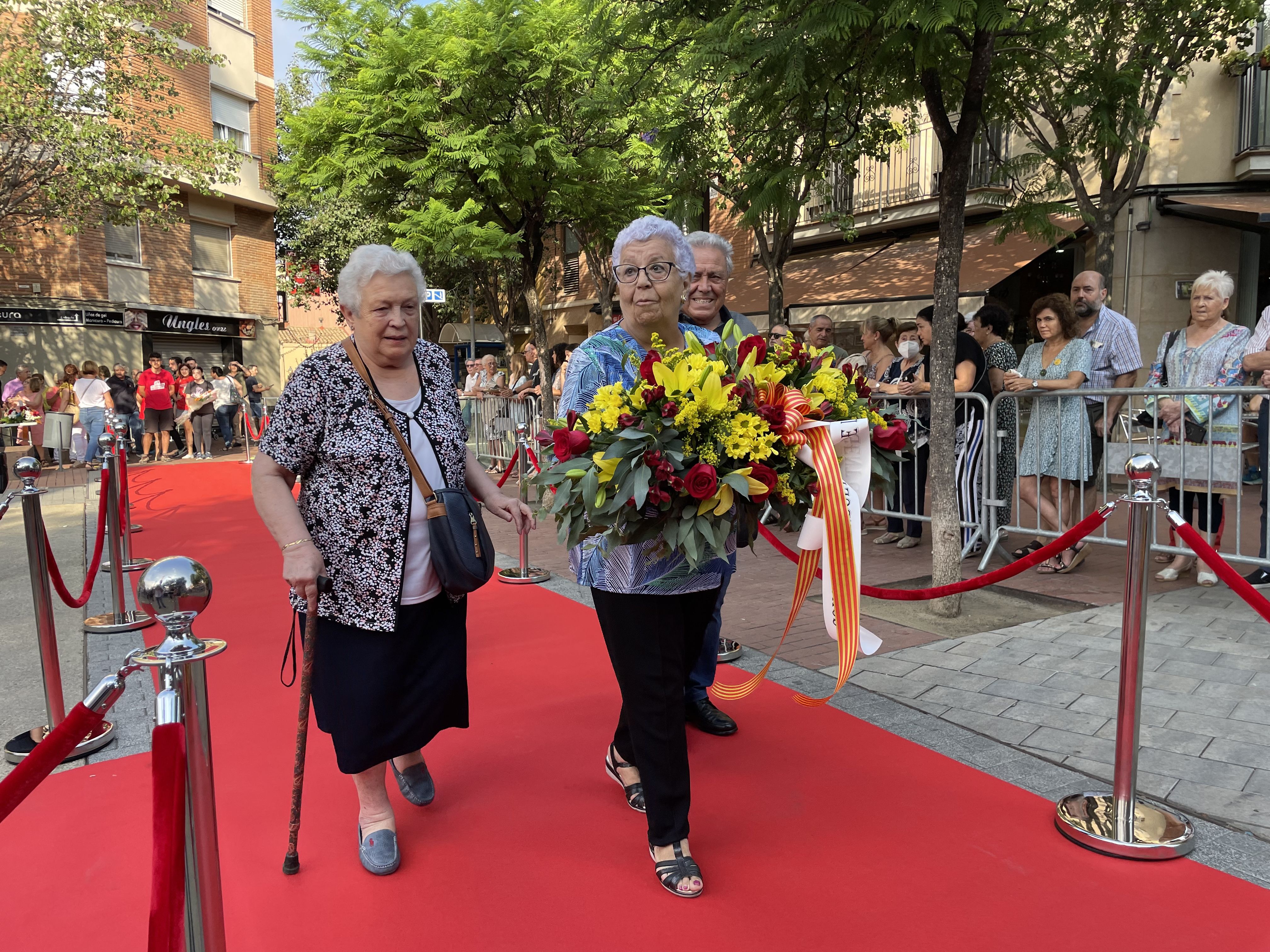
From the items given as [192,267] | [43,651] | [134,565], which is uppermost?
[192,267]

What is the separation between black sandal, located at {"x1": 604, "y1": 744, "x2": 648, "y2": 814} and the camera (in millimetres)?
3359

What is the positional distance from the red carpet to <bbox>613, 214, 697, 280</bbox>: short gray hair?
77.3 inches

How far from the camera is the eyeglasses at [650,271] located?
2.93m

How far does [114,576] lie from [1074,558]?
673cm

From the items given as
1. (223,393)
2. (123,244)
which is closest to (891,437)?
(223,393)

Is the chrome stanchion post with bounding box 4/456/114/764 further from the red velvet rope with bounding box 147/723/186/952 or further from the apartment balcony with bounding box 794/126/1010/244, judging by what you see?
the apartment balcony with bounding box 794/126/1010/244

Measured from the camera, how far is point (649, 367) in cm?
256

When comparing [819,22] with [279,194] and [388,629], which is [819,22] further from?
[279,194]

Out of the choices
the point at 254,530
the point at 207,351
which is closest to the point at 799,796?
the point at 254,530

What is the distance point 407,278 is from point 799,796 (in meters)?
2.36

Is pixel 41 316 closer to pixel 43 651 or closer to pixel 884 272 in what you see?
pixel 884 272

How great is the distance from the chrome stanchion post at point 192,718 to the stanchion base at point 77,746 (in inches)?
94.1

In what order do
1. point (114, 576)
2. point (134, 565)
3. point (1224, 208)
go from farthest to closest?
point (1224, 208) → point (134, 565) → point (114, 576)

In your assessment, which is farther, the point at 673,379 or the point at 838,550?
the point at 838,550
